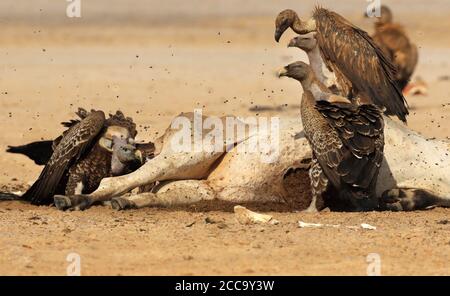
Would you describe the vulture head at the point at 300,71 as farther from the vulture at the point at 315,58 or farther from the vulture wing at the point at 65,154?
the vulture at the point at 315,58

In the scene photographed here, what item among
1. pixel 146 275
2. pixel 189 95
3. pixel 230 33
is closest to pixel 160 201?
pixel 146 275

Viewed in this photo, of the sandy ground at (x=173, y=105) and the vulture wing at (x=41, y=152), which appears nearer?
the sandy ground at (x=173, y=105)

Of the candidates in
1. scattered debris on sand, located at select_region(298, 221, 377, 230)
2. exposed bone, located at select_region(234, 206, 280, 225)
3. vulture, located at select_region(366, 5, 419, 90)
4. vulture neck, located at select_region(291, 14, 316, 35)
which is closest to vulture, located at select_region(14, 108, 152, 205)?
exposed bone, located at select_region(234, 206, 280, 225)

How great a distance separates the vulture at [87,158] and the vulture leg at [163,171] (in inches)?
5.0

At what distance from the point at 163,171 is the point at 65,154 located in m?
0.69

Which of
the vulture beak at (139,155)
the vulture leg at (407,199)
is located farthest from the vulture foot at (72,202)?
the vulture leg at (407,199)

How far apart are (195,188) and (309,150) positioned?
2.73ft

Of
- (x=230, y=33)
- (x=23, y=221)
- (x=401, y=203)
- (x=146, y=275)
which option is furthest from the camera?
(x=230, y=33)

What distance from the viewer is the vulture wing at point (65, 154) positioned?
888 centimetres

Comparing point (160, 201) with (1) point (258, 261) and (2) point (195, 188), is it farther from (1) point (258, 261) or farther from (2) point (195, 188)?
(1) point (258, 261)

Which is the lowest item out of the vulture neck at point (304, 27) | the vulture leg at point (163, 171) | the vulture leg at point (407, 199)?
the vulture leg at point (407, 199)

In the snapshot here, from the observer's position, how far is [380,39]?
51.6 feet

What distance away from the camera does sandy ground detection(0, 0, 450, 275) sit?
7.02 metres

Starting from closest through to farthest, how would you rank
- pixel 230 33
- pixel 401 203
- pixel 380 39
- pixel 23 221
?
pixel 23 221, pixel 401 203, pixel 380 39, pixel 230 33
